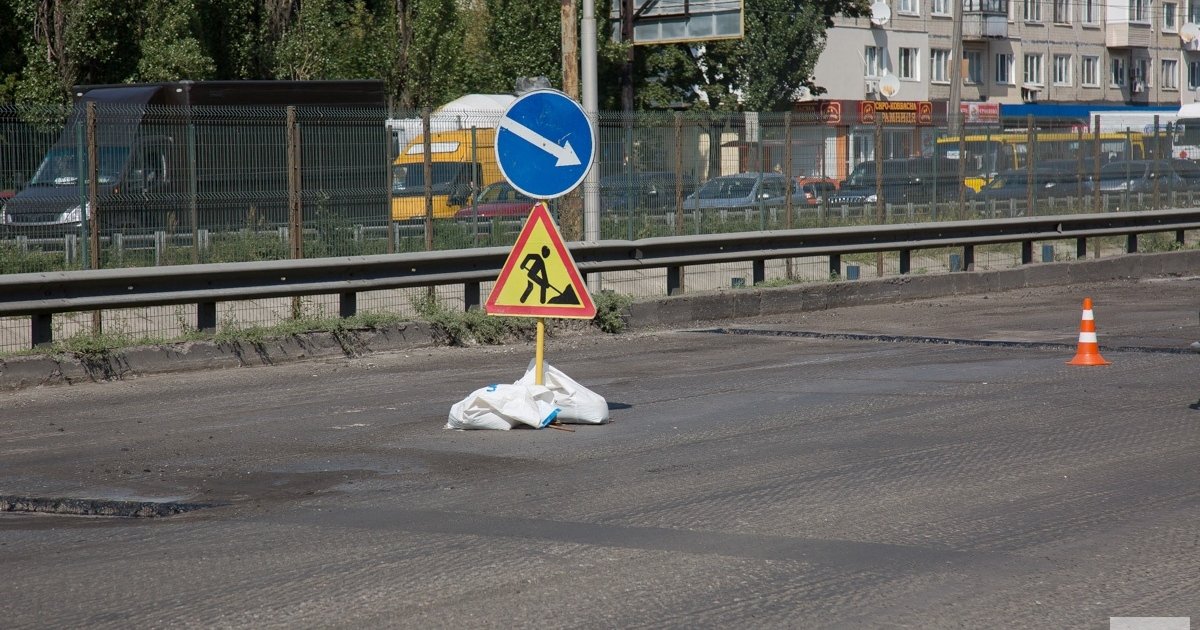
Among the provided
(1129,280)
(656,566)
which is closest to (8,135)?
(656,566)

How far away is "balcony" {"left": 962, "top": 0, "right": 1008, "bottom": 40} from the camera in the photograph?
63.5 m

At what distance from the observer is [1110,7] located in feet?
226

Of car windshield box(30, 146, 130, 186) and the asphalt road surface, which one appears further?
car windshield box(30, 146, 130, 186)

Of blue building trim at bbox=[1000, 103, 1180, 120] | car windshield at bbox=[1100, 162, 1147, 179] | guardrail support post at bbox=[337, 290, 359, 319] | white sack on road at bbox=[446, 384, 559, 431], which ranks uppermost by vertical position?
blue building trim at bbox=[1000, 103, 1180, 120]

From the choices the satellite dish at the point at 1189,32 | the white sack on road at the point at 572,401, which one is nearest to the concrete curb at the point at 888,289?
the white sack on road at the point at 572,401

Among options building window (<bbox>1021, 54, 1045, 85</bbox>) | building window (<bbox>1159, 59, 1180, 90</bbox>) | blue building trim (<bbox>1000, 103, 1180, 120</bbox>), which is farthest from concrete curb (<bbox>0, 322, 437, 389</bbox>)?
building window (<bbox>1159, 59, 1180, 90</bbox>)

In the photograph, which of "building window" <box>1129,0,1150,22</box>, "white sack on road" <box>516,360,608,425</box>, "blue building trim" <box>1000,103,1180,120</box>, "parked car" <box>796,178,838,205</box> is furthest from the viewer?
"building window" <box>1129,0,1150,22</box>

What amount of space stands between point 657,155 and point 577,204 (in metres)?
1.30

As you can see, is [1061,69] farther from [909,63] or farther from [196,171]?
[196,171]

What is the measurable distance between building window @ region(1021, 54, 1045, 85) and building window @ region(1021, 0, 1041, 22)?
5.66 feet

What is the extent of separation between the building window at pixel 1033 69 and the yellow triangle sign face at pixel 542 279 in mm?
61238

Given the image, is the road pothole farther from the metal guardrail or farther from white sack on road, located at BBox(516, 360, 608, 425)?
the metal guardrail

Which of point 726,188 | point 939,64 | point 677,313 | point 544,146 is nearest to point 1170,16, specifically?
point 939,64

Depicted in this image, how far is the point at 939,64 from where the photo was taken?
214 feet
